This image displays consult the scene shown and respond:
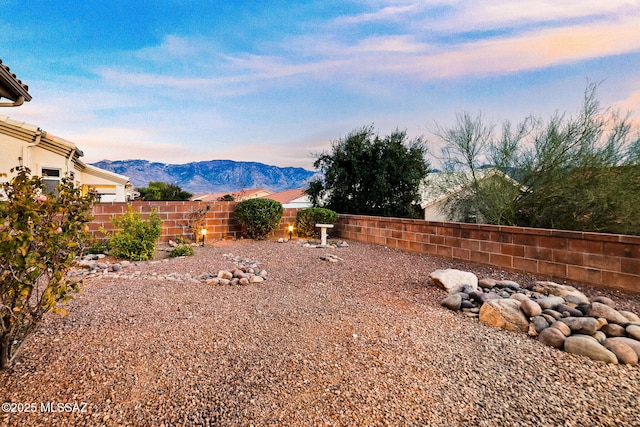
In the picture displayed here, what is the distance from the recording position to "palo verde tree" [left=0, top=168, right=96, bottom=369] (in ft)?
5.25

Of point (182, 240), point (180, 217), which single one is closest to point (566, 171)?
point (182, 240)

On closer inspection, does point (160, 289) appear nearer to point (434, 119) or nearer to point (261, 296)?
point (261, 296)

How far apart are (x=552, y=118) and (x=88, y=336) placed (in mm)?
8265

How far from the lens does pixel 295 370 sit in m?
1.86

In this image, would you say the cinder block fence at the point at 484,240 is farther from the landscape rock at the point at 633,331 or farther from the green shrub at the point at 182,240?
the landscape rock at the point at 633,331

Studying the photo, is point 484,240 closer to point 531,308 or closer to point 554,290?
point 554,290

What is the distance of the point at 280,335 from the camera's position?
2.37 metres

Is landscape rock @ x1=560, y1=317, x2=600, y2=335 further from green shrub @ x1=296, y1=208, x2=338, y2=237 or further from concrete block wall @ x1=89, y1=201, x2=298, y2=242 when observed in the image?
concrete block wall @ x1=89, y1=201, x2=298, y2=242

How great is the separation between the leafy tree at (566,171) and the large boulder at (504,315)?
4.30 meters

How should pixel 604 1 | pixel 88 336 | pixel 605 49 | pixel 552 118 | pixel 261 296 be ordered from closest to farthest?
pixel 88 336 < pixel 261 296 < pixel 604 1 < pixel 605 49 < pixel 552 118

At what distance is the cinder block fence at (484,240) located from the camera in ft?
12.7

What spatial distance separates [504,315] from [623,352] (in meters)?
0.76

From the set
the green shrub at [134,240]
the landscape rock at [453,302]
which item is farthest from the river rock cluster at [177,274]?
the landscape rock at [453,302]

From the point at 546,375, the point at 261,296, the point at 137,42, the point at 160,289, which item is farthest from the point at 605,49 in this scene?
the point at 137,42
